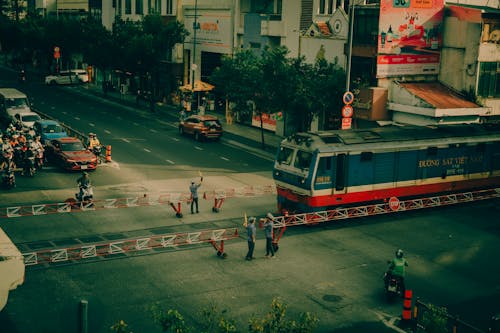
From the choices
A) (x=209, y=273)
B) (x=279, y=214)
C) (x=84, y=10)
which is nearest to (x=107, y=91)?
(x=84, y=10)

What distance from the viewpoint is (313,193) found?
955 inches

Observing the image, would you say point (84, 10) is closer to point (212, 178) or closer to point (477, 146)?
point (212, 178)

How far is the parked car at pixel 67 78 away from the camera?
249 ft

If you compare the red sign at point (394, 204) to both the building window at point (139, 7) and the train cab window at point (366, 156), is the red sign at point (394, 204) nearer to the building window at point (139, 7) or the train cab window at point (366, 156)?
the train cab window at point (366, 156)

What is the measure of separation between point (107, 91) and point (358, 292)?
60101mm

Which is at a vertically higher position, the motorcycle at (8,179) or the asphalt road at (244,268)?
the motorcycle at (8,179)

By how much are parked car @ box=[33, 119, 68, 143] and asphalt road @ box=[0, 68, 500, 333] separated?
16.1 ft

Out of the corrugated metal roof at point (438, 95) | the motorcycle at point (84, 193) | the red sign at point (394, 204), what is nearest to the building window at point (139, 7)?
the corrugated metal roof at point (438, 95)

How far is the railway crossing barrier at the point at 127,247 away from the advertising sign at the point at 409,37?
18349 millimetres

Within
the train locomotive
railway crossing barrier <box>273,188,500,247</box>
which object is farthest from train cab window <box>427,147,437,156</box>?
railway crossing barrier <box>273,188,500,247</box>

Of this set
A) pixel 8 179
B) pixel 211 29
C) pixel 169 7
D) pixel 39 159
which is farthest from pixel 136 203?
pixel 169 7

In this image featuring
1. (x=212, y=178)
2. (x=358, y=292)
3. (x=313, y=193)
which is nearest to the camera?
(x=358, y=292)

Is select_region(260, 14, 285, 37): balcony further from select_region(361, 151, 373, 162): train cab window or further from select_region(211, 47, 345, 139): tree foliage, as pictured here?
select_region(361, 151, 373, 162): train cab window

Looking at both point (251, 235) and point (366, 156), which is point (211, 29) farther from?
point (251, 235)
